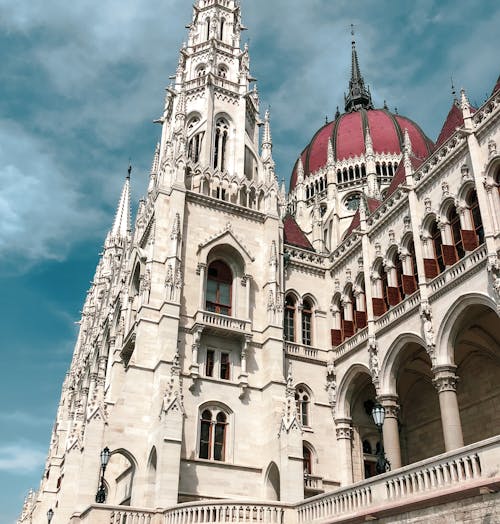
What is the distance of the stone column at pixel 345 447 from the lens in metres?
24.9

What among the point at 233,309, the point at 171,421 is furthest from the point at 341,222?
the point at 171,421

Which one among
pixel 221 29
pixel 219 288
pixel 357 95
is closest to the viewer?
pixel 219 288

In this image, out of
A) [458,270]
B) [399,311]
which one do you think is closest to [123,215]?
[399,311]

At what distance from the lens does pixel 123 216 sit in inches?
2335

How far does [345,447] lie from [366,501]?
11.2 meters

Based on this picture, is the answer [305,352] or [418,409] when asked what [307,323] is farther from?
[418,409]

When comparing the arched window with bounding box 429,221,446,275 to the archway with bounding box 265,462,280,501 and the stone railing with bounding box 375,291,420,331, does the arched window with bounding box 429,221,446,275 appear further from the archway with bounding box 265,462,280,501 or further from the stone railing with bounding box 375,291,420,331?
the archway with bounding box 265,462,280,501

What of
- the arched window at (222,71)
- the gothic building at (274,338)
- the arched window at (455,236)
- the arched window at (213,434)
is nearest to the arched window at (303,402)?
the gothic building at (274,338)

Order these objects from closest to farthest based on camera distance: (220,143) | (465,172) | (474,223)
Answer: (474,223) < (465,172) < (220,143)

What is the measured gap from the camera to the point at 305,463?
2480 cm

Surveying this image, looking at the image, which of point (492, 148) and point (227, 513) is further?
point (492, 148)

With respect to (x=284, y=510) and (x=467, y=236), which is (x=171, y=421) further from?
(x=467, y=236)

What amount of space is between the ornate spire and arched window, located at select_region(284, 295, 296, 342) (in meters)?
30.6

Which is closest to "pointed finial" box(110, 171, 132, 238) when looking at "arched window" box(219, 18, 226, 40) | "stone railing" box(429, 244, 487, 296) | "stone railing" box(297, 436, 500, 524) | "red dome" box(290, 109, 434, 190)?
"red dome" box(290, 109, 434, 190)
